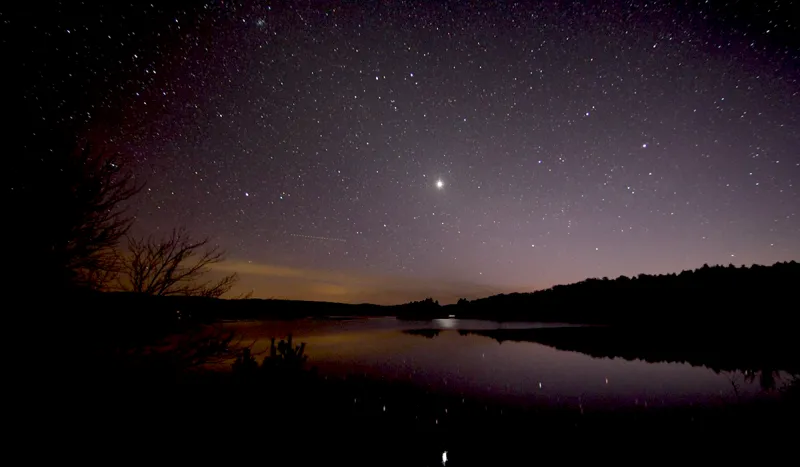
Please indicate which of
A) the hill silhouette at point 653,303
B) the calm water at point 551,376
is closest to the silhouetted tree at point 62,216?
the hill silhouette at point 653,303

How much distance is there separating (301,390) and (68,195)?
5.67 m

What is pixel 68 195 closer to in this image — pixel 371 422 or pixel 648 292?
pixel 371 422

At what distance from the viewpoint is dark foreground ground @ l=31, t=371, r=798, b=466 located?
15.4ft

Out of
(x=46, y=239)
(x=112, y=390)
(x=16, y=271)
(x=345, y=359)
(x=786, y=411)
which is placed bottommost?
(x=345, y=359)

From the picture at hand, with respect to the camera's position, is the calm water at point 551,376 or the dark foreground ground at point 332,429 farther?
the calm water at point 551,376

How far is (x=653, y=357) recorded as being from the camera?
1962 cm

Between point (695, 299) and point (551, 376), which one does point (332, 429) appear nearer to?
point (551, 376)

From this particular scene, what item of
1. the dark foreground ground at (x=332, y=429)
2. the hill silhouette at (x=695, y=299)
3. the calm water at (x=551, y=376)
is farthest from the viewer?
the hill silhouette at (x=695, y=299)

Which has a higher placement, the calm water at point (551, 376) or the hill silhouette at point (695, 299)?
the hill silhouette at point (695, 299)

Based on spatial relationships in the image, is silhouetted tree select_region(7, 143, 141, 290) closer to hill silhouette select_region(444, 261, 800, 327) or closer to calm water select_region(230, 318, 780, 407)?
calm water select_region(230, 318, 780, 407)

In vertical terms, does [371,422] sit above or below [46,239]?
below

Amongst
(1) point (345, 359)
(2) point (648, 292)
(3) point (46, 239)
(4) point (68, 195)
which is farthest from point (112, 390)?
Result: (2) point (648, 292)

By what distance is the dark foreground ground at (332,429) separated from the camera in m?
4.69

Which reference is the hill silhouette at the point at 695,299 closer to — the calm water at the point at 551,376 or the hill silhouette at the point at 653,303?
the hill silhouette at the point at 653,303
